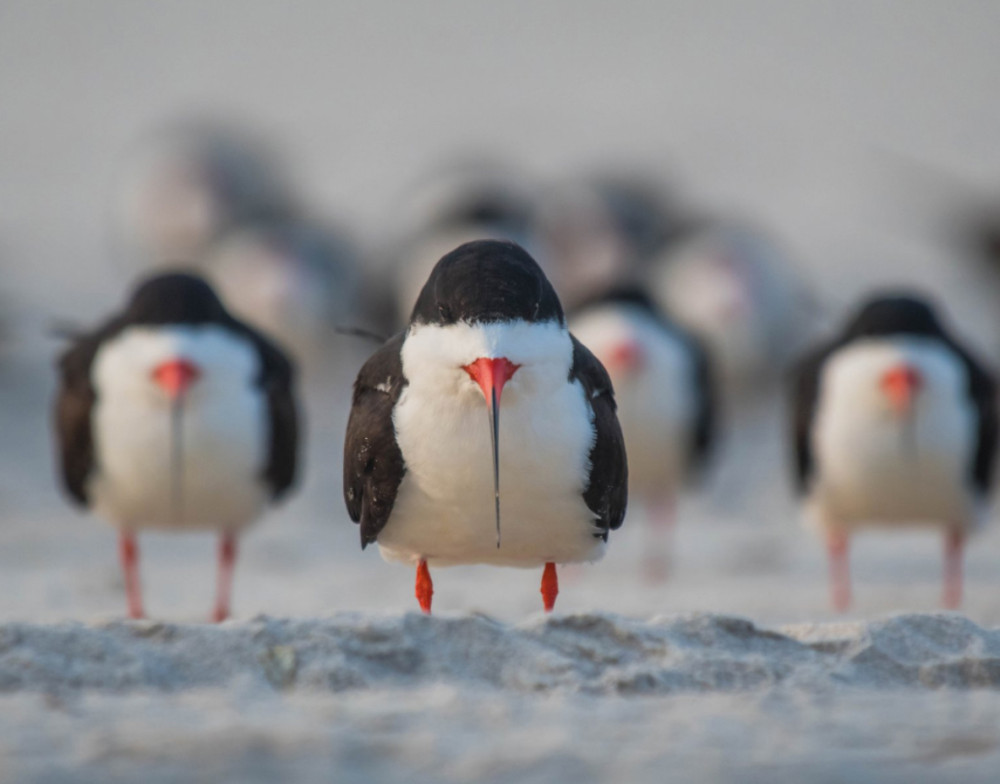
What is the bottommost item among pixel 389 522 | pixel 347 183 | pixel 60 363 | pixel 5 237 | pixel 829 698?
pixel 829 698

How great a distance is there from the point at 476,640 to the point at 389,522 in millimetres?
797

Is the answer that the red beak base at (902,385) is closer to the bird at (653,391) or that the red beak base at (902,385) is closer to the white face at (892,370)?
the white face at (892,370)

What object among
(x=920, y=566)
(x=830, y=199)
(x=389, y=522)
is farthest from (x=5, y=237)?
(x=389, y=522)

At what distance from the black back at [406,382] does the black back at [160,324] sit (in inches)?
75.4

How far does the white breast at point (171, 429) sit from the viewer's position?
19.7 feet

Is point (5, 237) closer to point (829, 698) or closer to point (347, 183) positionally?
point (347, 183)

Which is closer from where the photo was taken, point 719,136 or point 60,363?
point 60,363

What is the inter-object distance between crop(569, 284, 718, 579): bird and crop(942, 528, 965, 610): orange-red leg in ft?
4.81

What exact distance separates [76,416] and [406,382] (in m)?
2.56

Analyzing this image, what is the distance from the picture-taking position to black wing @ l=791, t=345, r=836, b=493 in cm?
719

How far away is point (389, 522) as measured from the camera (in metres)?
4.15

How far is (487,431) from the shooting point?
389 centimetres

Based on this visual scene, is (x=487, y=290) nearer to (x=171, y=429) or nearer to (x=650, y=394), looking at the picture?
(x=171, y=429)

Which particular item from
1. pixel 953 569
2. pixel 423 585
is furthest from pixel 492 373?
pixel 953 569
